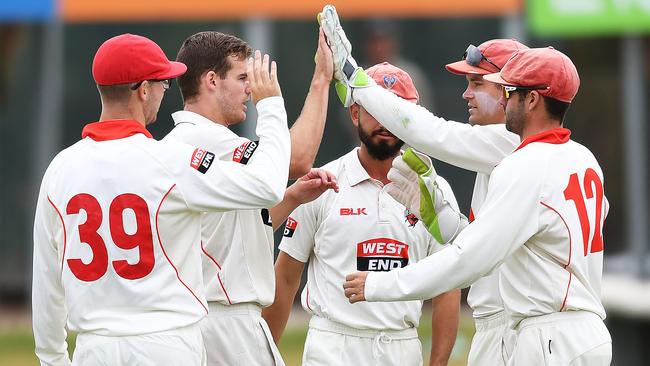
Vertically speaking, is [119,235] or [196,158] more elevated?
[196,158]

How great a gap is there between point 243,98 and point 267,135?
23.2 inches

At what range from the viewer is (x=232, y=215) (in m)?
5.50

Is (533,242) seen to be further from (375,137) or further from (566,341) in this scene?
(375,137)

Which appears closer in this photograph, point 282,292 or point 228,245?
A: point 228,245

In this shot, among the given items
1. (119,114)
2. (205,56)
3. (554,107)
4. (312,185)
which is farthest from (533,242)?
(119,114)

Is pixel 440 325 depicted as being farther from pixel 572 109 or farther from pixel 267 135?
pixel 572 109

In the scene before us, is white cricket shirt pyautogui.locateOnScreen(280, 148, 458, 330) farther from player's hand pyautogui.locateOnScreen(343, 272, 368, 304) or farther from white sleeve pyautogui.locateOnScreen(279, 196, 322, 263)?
player's hand pyautogui.locateOnScreen(343, 272, 368, 304)

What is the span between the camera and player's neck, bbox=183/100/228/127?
5617 mm

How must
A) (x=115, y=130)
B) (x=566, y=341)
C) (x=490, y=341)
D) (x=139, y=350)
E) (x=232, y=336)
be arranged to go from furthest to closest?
(x=490, y=341)
(x=232, y=336)
(x=566, y=341)
(x=115, y=130)
(x=139, y=350)

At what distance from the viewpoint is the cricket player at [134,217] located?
4.83 m

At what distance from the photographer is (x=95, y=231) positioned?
191 inches

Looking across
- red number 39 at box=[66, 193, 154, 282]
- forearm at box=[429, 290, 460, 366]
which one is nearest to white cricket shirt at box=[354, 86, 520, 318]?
forearm at box=[429, 290, 460, 366]

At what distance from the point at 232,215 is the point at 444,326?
1.26 meters

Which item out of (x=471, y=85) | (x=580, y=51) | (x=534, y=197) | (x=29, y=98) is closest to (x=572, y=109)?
(x=580, y=51)
